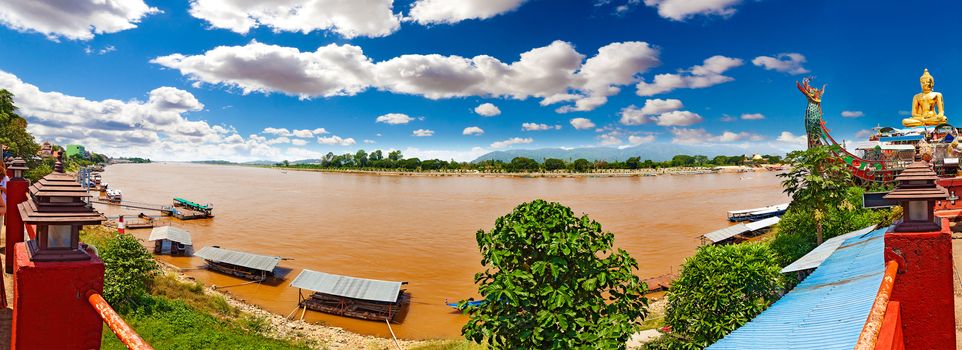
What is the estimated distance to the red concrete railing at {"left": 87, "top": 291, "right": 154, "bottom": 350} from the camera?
7.74 ft

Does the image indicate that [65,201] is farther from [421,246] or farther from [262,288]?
[421,246]

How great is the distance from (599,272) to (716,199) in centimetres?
4743

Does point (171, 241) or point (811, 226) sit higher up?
point (811, 226)

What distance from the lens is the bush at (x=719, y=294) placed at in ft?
25.9

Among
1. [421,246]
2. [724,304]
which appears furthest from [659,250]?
[724,304]

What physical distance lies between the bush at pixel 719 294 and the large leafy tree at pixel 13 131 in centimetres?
3622

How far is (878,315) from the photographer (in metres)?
3.36

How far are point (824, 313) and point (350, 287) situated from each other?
12807 millimetres

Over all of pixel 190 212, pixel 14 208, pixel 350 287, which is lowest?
pixel 350 287

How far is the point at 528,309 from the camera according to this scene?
16.3 ft

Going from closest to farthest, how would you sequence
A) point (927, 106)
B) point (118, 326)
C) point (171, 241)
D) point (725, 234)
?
1. point (118, 326)
2. point (927, 106)
3. point (171, 241)
4. point (725, 234)

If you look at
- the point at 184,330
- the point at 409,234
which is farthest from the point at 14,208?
the point at 409,234

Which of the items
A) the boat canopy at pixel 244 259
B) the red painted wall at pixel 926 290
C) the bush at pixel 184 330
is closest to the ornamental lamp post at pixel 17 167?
the bush at pixel 184 330

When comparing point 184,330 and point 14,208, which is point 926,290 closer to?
point 14,208
